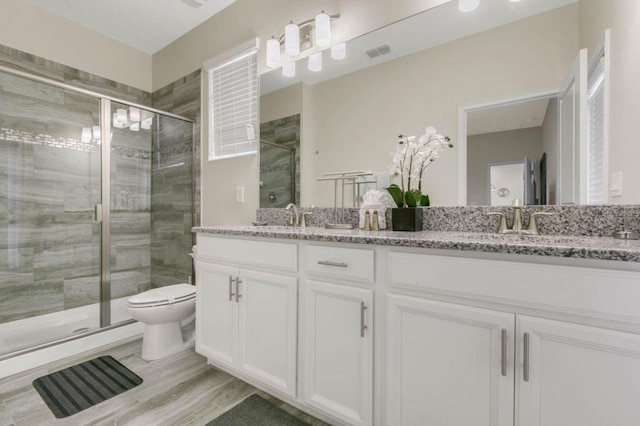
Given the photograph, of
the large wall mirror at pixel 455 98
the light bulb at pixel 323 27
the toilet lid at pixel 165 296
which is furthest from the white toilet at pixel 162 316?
the light bulb at pixel 323 27

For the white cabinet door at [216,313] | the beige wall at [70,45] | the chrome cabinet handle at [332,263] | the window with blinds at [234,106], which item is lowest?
the white cabinet door at [216,313]

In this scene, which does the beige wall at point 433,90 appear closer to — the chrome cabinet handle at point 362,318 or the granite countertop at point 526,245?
the granite countertop at point 526,245

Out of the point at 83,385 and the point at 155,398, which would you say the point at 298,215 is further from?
the point at 83,385

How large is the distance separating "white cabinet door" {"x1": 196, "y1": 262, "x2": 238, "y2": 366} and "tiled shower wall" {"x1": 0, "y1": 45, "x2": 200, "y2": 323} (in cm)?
108

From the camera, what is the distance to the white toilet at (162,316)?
193 centimetres

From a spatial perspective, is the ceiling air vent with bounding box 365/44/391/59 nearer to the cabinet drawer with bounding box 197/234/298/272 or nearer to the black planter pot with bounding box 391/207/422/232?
the black planter pot with bounding box 391/207/422/232

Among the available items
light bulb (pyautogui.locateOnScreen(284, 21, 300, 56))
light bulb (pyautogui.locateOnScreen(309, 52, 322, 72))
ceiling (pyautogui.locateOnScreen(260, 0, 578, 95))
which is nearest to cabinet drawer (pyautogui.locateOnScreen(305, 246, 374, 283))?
ceiling (pyautogui.locateOnScreen(260, 0, 578, 95))

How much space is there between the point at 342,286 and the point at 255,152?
1430 mm

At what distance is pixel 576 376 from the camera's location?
0.81 m

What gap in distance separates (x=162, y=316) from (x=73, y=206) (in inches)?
54.4

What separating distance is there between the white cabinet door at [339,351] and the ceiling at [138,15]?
98.4 inches

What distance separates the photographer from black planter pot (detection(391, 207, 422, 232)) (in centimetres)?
146

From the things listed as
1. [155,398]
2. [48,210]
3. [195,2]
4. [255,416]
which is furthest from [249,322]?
[195,2]

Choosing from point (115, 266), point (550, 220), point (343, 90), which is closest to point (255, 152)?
point (343, 90)
